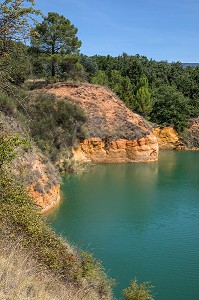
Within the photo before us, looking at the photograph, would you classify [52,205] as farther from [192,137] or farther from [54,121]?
[192,137]

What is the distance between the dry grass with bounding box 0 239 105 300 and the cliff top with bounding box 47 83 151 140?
92.3 feet

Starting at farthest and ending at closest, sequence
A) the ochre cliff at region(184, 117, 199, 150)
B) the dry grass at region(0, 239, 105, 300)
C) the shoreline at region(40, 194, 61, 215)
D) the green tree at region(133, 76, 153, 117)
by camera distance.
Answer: the ochre cliff at region(184, 117, 199, 150), the green tree at region(133, 76, 153, 117), the shoreline at region(40, 194, 61, 215), the dry grass at region(0, 239, 105, 300)

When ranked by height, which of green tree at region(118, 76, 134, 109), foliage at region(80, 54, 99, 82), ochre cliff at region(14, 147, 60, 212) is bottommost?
ochre cliff at region(14, 147, 60, 212)

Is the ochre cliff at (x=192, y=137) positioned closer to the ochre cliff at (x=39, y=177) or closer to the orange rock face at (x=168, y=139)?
the orange rock face at (x=168, y=139)

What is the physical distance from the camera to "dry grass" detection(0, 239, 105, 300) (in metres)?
5.95

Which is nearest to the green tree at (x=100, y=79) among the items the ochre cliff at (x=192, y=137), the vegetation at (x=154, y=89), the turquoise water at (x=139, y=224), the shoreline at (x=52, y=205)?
the vegetation at (x=154, y=89)

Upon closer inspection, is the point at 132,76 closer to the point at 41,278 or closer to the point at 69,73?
the point at 69,73

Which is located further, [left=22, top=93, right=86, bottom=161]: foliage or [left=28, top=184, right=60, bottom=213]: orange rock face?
[left=22, top=93, right=86, bottom=161]: foliage

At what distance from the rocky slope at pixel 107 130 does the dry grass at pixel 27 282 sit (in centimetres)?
2656

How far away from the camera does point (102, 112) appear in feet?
128

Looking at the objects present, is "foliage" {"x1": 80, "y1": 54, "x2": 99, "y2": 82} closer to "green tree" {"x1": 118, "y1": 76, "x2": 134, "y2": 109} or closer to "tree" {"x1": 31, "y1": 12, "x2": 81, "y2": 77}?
"green tree" {"x1": 118, "y1": 76, "x2": 134, "y2": 109}

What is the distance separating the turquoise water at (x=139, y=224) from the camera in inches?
519

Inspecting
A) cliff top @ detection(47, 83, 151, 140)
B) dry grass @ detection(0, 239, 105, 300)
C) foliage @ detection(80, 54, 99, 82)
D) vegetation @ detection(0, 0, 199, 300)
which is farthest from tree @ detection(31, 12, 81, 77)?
dry grass @ detection(0, 239, 105, 300)

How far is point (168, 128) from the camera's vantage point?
48688mm
